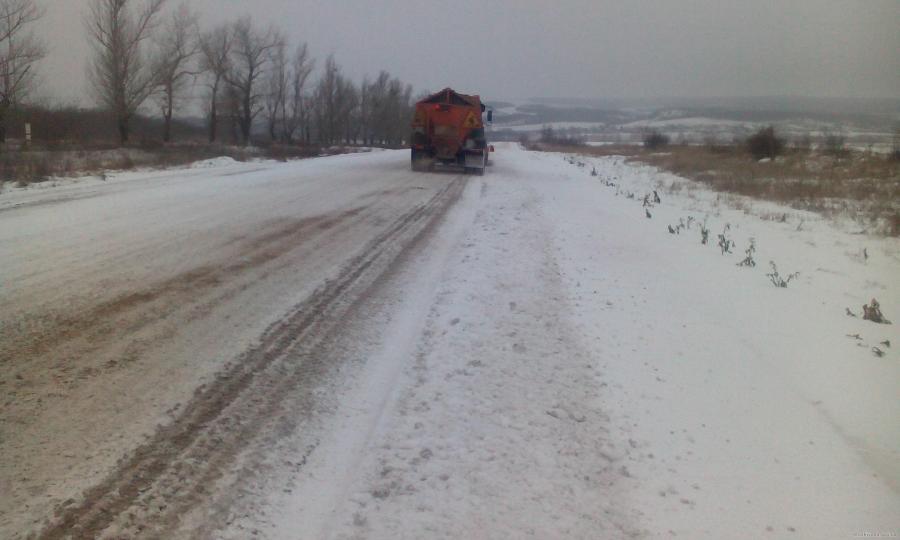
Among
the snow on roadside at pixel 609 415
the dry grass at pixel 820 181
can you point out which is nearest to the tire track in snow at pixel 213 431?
the snow on roadside at pixel 609 415

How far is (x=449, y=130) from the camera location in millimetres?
23562

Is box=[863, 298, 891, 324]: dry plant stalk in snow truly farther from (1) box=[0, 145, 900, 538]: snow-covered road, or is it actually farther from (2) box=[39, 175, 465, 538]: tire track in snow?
(2) box=[39, 175, 465, 538]: tire track in snow

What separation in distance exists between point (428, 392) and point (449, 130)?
2011 centimetres

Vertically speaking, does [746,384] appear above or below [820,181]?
below

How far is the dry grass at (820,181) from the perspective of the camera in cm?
1510

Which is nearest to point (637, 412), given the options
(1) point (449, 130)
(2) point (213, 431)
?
(2) point (213, 431)

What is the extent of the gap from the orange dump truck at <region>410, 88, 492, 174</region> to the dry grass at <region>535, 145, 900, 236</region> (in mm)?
8766

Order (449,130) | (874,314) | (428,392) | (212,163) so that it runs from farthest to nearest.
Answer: (212,163), (449,130), (874,314), (428,392)

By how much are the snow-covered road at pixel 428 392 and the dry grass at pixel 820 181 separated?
6850mm

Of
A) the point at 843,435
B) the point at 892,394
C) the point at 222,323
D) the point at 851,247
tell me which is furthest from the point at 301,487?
the point at 851,247

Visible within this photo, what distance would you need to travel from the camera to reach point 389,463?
3463mm

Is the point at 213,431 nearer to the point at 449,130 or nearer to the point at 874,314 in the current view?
the point at 874,314

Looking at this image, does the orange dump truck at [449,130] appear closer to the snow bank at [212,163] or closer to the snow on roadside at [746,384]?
the snow bank at [212,163]

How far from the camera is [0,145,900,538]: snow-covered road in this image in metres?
3.09
